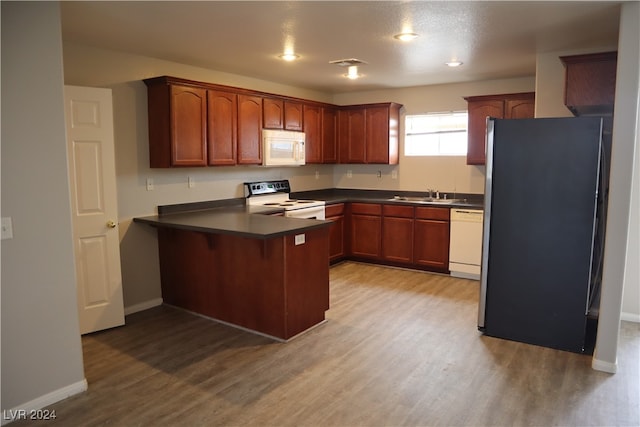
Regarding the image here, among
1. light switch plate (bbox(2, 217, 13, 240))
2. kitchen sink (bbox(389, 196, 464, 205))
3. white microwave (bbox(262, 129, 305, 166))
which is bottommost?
kitchen sink (bbox(389, 196, 464, 205))

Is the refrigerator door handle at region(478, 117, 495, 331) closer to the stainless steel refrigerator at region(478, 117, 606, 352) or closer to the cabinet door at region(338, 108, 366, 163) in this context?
the stainless steel refrigerator at region(478, 117, 606, 352)

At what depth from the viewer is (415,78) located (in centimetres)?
561

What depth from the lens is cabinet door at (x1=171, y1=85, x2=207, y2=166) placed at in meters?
4.27

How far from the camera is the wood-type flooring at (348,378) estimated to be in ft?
8.49

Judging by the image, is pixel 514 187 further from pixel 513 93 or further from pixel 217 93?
pixel 217 93

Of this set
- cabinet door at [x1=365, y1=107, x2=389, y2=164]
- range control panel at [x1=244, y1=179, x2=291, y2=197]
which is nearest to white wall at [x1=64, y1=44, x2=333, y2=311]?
range control panel at [x1=244, y1=179, x2=291, y2=197]

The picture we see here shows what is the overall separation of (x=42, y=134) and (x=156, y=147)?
5.76ft

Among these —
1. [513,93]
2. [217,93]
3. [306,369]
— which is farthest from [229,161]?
[513,93]

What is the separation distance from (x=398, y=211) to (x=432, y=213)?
0.46 meters

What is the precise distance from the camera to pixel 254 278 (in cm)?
379

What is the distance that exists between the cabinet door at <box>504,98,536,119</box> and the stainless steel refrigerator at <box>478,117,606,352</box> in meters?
2.04

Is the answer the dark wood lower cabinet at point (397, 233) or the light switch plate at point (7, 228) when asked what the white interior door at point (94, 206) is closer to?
the light switch plate at point (7, 228)

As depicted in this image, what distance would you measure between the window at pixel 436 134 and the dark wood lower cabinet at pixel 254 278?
293 cm

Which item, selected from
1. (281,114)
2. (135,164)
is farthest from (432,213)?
(135,164)
